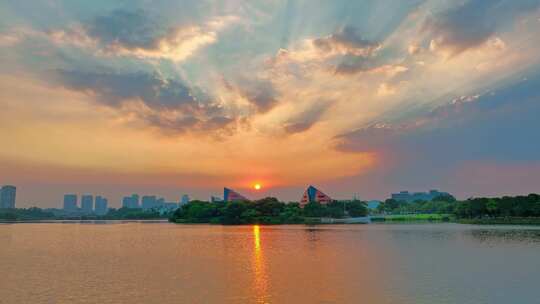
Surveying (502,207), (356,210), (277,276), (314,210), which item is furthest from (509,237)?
(356,210)

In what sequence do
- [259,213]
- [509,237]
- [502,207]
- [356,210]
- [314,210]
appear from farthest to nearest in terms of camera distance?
1. [356,210]
2. [314,210]
3. [259,213]
4. [502,207]
5. [509,237]

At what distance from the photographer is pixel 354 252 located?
155 feet

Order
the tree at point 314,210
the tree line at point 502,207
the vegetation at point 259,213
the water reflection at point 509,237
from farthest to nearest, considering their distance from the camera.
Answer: the tree at point 314,210 < the vegetation at point 259,213 < the tree line at point 502,207 < the water reflection at point 509,237

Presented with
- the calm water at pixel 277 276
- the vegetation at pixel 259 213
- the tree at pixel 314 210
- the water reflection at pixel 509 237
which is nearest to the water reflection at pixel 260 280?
the calm water at pixel 277 276

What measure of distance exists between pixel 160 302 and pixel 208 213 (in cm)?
13884

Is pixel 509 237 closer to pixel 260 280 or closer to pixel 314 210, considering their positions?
pixel 260 280

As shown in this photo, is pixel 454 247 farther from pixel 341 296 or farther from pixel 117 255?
pixel 117 255

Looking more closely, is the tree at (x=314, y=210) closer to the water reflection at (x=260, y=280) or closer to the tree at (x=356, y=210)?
the tree at (x=356, y=210)

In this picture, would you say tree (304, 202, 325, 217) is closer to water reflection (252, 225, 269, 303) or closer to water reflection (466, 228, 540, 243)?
water reflection (466, 228, 540, 243)

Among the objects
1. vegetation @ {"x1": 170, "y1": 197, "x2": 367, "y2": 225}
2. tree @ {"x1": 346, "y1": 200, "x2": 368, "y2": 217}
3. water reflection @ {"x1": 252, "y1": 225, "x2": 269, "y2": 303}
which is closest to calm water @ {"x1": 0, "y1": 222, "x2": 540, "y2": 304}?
water reflection @ {"x1": 252, "y1": 225, "x2": 269, "y2": 303}

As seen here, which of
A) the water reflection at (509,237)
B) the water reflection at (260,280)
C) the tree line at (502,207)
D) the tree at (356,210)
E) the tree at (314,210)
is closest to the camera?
the water reflection at (260,280)

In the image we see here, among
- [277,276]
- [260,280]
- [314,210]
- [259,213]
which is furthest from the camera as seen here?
[314,210]

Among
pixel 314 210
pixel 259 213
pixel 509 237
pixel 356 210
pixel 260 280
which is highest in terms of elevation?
pixel 314 210

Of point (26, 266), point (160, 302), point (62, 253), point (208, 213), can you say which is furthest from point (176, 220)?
point (160, 302)
